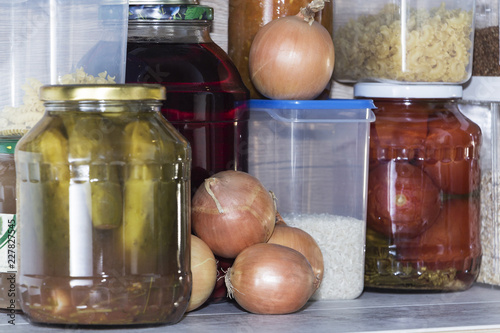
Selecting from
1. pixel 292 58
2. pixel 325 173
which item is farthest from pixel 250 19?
pixel 325 173

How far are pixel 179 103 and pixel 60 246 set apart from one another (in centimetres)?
25

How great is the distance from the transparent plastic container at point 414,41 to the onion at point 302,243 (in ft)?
0.84

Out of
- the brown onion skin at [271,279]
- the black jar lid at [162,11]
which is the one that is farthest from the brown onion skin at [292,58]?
the brown onion skin at [271,279]

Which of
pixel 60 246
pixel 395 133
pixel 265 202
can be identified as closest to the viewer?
pixel 60 246

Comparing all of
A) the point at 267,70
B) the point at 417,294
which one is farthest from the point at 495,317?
the point at 267,70

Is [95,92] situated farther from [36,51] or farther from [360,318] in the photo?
[360,318]

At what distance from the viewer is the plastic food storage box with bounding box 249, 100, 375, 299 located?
1.00 metres

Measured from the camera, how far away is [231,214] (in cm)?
90

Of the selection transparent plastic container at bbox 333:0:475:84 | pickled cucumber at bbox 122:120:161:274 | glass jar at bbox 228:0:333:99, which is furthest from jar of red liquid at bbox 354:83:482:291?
pickled cucumber at bbox 122:120:161:274

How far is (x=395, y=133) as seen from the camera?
1057 mm

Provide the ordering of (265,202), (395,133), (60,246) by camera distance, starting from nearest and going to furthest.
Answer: (60,246) → (265,202) → (395,133)

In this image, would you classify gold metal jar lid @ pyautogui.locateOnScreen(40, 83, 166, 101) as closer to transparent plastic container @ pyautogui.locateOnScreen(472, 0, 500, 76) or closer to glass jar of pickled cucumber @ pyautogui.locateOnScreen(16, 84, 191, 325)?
glass jar of pickled cucumber @ pyautogui.locateOnScreen(16, 84, 191, 325)

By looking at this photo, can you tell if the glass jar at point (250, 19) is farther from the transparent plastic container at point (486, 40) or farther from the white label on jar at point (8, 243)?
the white label on jar at point (8, 243)

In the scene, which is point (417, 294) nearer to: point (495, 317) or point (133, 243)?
point (495, 317)
